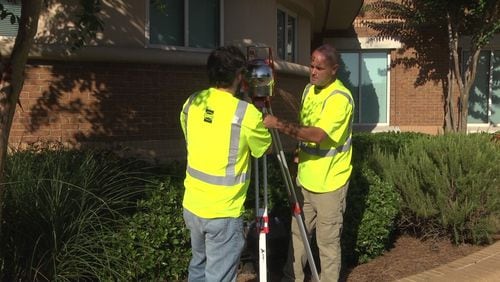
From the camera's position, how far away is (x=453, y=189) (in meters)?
6.54

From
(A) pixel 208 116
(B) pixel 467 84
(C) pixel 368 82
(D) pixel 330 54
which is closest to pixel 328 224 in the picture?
(D) pixel 330 54

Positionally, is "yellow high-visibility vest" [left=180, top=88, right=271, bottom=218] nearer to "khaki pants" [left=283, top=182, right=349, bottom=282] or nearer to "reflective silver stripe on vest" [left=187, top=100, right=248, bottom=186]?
"reflective silver stripe on vest" [left=187, top=100, right=248, bottom=186]

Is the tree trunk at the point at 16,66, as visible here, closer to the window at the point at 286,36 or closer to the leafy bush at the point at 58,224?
the leafy bush at the point at 58,224

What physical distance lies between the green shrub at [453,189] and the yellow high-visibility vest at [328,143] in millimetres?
2249

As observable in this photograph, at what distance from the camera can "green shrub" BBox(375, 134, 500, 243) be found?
21.3 ft

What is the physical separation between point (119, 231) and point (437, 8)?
13113 millimetres

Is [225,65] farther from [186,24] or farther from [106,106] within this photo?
[186,24]

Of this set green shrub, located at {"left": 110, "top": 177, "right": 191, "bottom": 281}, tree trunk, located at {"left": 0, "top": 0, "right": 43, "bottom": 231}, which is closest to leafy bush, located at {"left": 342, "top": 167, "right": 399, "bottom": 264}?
green shrub, located at {"left": 110, "top": 177, "right": 191, "bottom": 281}

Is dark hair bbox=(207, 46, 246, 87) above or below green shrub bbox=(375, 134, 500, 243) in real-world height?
above

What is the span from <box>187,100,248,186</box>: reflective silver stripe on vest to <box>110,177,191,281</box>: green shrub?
133cm

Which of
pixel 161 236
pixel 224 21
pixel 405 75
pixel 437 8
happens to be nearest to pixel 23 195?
pixel 161 236

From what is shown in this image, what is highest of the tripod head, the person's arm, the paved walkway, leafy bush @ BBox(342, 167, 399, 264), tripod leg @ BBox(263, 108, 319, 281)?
the tripod head

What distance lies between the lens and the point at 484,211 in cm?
655

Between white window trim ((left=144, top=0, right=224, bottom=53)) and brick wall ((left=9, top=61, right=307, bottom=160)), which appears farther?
white window trim ((left=144, top=0, right=224, bottom=53))
